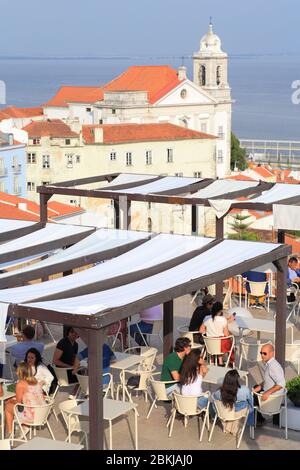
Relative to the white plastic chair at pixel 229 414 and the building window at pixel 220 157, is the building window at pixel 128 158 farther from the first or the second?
the white plastic chair at pixel 229 414

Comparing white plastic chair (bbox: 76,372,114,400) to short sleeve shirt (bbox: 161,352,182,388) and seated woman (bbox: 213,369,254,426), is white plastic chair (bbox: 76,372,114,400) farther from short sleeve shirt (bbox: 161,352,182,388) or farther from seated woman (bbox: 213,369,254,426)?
seated woman (bbox: 213,369,254,426)

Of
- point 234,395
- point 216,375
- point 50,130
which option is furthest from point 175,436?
point 50,130

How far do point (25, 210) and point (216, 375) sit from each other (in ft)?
68.3

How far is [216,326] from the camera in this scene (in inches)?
406

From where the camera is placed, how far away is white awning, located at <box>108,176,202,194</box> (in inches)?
550

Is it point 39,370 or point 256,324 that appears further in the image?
point 256,324

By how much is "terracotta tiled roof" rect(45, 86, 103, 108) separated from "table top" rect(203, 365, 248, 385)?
8445 cm

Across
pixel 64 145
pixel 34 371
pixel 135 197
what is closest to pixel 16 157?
pixel 64 145

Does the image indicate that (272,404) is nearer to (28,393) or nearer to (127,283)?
(127,283)

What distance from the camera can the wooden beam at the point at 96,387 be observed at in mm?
7203

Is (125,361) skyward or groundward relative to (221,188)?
groundward

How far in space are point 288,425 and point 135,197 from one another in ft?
16.6

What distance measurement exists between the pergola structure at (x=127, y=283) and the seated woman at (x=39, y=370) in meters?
0.60

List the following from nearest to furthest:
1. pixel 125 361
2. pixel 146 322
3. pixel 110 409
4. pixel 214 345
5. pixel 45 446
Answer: pixel 45 446, pixel 110 409, pixel 125 361, pixel 214 345, pixel 146 322
